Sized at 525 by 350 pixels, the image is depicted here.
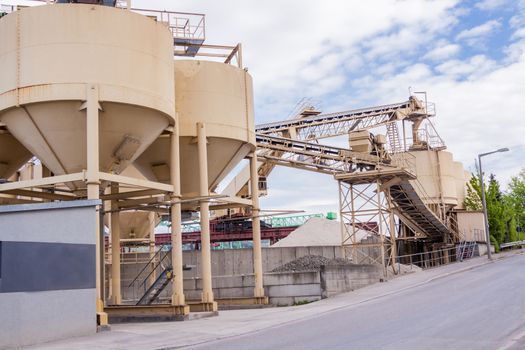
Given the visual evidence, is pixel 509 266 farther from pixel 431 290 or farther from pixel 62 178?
pixel 62 178

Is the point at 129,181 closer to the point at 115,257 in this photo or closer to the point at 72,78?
the point at 72,78

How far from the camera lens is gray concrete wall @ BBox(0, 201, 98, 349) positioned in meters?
14.9

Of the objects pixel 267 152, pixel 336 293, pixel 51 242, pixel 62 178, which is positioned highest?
pixel 267 152

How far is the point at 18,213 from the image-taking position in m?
15.4

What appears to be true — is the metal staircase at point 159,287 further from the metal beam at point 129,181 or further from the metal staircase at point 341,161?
the metal staircase at point 341,161

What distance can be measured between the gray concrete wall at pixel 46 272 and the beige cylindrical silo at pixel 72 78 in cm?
333

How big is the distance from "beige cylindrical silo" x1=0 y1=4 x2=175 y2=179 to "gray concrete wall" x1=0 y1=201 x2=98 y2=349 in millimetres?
3329

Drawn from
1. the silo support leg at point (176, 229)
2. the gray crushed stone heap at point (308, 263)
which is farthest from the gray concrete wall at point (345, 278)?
the silo support leg at point (176, 229)

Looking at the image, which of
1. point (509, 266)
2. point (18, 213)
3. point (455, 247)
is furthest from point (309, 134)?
point (18, 213)

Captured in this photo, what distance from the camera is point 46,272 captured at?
1581 centimetres

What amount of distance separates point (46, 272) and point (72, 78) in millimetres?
5906

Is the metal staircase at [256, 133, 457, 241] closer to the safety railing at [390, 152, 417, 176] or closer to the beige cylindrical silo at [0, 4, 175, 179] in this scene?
the safety railing at [390, 152, 417, 176]

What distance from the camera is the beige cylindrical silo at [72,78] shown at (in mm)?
18359

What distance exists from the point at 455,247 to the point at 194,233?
2589cm
